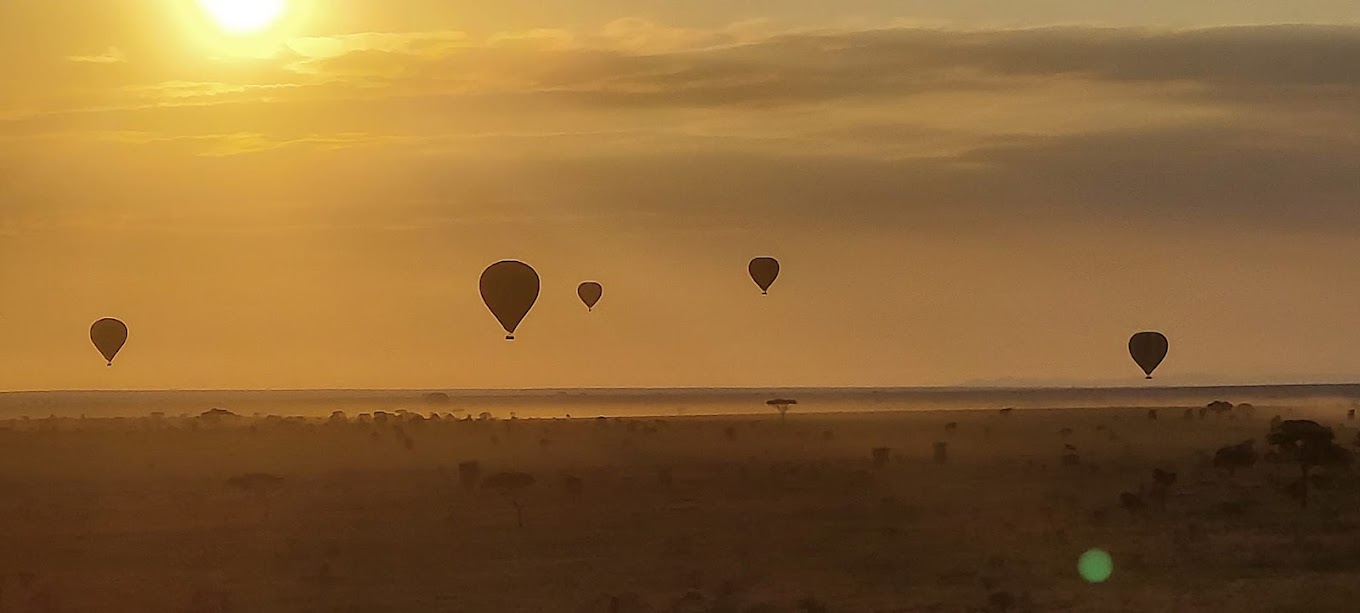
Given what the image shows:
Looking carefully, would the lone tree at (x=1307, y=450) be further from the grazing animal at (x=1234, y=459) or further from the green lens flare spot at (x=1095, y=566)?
the green lens flare spot at (x=1095, y=566)

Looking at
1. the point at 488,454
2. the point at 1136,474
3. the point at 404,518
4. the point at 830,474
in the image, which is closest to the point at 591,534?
the point at 404,518

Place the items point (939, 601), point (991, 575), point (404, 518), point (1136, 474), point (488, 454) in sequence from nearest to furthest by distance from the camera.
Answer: point (939, 601) < point (991, 575) < point (404, 518) < point (1136, 474) < point (488, 454)

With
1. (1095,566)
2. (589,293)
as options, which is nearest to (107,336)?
(589,293)

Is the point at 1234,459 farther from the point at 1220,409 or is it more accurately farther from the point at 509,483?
the point at 1220,409

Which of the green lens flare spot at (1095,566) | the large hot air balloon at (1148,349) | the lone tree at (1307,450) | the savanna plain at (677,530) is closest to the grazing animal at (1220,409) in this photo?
the large hot air balloon at (1148,349)

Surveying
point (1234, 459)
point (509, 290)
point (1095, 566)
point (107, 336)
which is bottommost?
point (1095, 566)

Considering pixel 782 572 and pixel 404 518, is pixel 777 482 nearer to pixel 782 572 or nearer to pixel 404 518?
pixel 404 518
